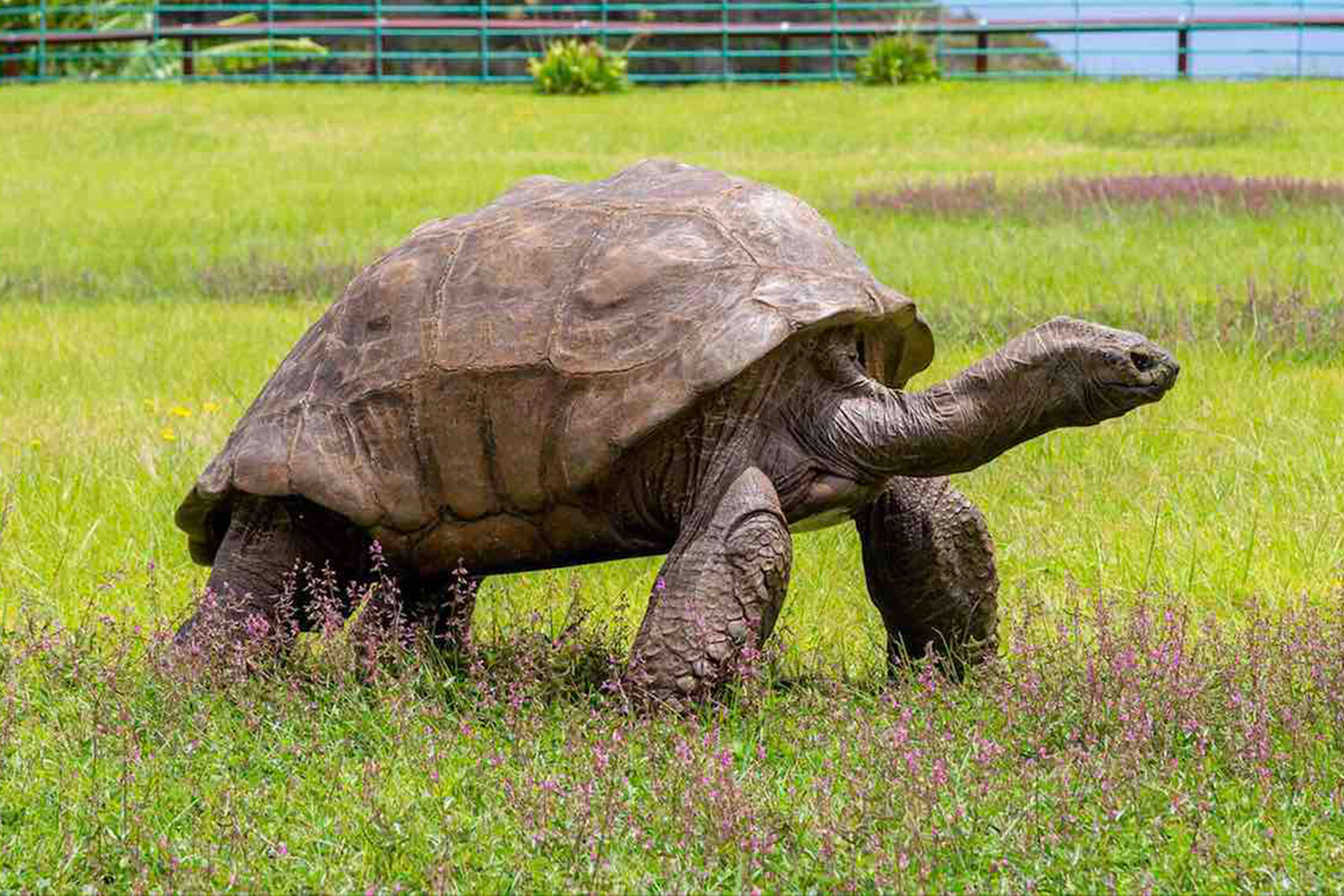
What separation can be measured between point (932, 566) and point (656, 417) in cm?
101

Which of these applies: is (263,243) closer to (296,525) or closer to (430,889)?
(296,525)

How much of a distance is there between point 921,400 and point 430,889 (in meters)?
1.86

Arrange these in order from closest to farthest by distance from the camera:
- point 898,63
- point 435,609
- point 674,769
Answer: point 674,769 → point 435,609 → point 898,63

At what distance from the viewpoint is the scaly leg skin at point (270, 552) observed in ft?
16.6

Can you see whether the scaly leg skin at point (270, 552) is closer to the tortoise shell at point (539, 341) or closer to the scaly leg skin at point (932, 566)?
the tortoise shell at point (539, 341)

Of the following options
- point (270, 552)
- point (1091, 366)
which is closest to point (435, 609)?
point (270, 552)

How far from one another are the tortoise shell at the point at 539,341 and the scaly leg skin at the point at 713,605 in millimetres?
316

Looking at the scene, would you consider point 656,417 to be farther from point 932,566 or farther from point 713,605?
point 932,566

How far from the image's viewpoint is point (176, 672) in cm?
458

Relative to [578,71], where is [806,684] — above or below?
below

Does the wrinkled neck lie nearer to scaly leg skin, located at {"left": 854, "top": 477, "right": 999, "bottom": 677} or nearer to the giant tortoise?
the giant tortoise

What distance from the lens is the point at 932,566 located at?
16.4ft

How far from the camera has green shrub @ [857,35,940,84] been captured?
30.3m

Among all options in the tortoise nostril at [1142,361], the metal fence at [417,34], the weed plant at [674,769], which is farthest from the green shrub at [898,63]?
the tortoise nostril at [1142,361]
